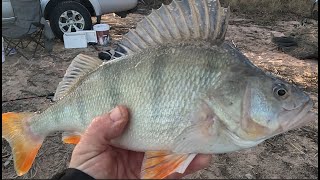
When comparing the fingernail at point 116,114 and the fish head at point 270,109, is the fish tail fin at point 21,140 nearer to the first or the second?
the fingernail at point 116,114

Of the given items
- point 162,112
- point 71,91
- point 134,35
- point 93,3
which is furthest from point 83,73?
point 93,3

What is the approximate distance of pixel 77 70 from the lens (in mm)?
2070

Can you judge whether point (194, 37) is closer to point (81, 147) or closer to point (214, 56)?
point (214, 56)

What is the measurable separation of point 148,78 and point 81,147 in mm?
571

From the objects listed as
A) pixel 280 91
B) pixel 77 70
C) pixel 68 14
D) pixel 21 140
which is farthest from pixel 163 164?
pixel 68 14

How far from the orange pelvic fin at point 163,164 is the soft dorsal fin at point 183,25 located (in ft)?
1.75

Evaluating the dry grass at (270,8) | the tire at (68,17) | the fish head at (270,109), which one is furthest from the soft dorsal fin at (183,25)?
the dry grass at (270,8)

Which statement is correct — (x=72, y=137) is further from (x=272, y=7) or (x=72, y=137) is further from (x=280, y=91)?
(x=272, y=7)

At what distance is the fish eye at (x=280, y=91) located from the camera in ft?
5.10

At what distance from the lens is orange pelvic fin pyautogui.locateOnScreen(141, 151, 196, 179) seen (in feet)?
5.33

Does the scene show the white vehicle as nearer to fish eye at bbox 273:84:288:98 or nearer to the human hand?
the human hand

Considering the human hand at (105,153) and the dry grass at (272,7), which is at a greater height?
the human hand at (105,153)

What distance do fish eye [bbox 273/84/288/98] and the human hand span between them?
0.53m

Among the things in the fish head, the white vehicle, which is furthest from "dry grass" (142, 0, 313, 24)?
the fish head
